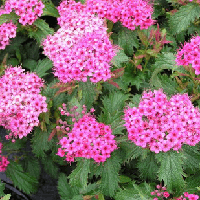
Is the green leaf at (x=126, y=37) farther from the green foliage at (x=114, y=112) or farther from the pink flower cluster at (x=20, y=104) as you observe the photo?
the pink flower cluster at (x=20, y=104)

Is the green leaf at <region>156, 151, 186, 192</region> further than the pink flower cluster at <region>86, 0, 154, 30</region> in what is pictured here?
No

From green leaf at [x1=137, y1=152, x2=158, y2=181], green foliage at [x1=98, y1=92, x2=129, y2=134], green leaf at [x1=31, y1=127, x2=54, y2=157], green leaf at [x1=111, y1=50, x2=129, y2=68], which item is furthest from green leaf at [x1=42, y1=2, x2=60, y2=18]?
green leaf at [x1=137, y1=152, x2=158, y2=181]

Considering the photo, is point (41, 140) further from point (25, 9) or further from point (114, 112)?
point (25, 9)

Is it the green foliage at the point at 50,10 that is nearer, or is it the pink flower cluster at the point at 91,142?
the pink flower cluster at the point at 91,142

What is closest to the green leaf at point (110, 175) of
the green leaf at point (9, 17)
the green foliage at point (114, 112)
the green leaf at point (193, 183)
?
the green foliage at point (114, 112)

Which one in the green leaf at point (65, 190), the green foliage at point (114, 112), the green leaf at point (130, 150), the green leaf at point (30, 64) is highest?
the green leaf at point (30, 64)

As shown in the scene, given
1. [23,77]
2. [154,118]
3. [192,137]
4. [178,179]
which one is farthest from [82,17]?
[178,179]

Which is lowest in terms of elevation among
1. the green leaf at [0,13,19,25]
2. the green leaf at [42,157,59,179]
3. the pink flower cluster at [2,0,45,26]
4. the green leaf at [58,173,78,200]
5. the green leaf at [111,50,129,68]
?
the green leaf at [58,173,78,200]

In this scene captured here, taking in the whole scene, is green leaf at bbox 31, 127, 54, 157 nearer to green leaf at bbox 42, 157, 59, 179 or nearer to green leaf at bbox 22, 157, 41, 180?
green leaf at bbox 42, 157, 59, 179
